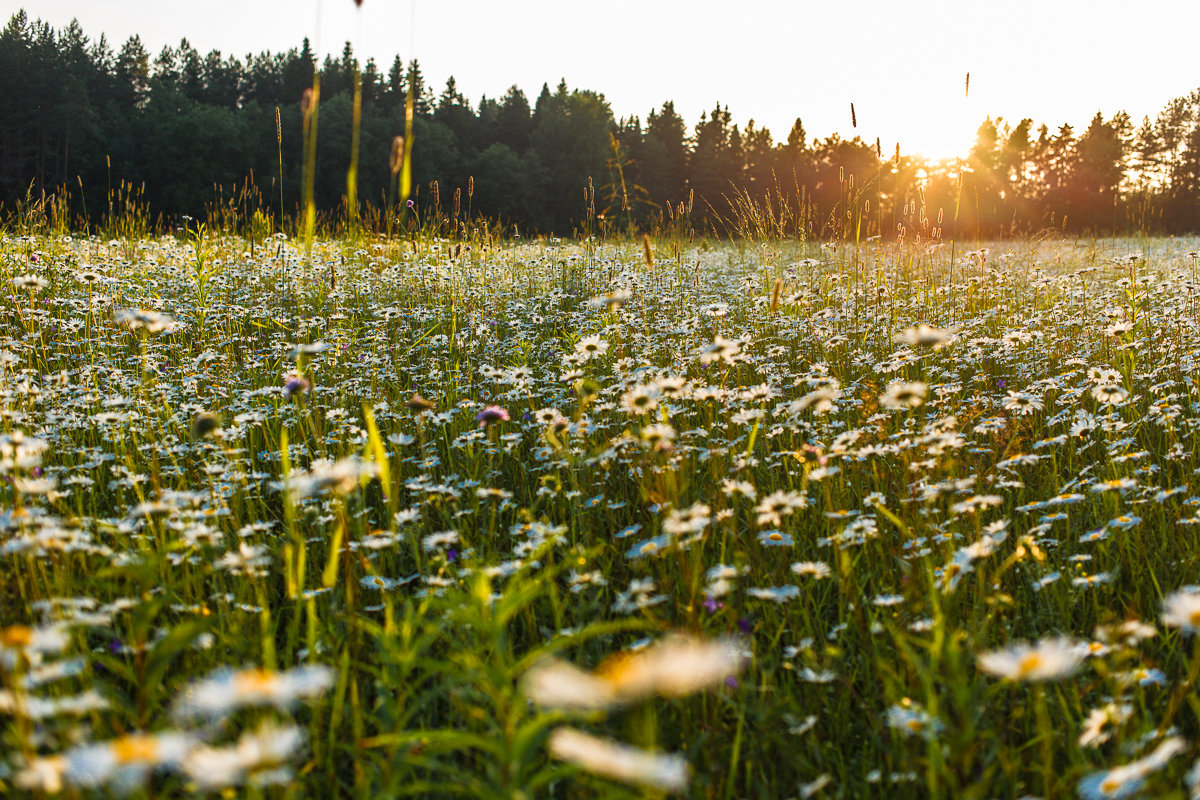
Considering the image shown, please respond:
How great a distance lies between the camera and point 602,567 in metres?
1.93

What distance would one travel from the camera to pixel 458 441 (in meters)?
2.39

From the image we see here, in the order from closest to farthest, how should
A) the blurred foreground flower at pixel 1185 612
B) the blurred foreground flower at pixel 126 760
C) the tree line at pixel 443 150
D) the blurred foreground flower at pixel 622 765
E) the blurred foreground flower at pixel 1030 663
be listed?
the blurred foreground flower at pixel 622 765, the blurred foreground flower at pixel 126 760, the blurred foreground flower at pixel 1030 663, the blurred foreground flower at pixel 1185 612, the tree line at pixel 443 150

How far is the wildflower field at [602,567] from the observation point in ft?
3.13

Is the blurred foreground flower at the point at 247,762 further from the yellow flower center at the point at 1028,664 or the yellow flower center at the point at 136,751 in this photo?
the yellow flower center at the point at 1028,664

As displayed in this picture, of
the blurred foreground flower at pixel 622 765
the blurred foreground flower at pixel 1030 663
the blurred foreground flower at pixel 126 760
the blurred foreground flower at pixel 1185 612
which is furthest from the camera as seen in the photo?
the blurred foreground flower at pixel 1185 612

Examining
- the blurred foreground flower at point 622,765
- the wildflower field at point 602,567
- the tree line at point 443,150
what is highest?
the tree line at point 443,150

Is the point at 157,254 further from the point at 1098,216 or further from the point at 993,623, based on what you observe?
the point at 1098,216

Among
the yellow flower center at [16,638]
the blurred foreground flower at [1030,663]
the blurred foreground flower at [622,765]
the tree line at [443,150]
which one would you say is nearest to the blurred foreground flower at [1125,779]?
the blurred foreground flower at [1030,663]

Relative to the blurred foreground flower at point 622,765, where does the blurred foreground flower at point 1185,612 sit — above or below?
below

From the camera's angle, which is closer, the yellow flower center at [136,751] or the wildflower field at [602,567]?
the yellow flower center at [136,751]

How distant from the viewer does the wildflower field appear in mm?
953

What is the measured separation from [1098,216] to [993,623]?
3441 centimetres

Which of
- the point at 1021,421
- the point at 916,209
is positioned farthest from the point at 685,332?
the point at 916,209

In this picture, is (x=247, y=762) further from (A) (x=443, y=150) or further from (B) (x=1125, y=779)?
(A) (x=443, y=150)
